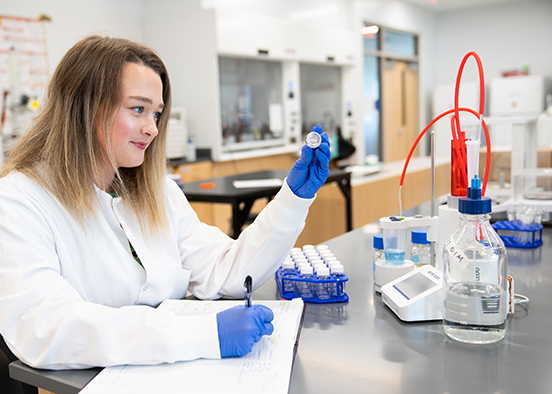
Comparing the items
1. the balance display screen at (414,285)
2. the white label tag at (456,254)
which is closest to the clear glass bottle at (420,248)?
the balance display screen at (414,285)

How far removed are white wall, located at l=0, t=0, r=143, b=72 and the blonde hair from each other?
290 centimetres

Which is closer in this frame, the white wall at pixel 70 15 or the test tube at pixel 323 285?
the test tube at pixel 323 285

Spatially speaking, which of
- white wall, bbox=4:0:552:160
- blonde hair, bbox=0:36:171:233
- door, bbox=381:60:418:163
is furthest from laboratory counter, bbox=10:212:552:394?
door, bbox=381:60:418:163

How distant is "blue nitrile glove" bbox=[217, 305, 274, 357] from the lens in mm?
782

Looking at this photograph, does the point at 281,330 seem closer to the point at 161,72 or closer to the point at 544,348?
the point at 544,348

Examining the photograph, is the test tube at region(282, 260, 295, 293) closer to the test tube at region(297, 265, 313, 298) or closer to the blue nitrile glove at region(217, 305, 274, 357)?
the test tube at region(297, 265, 313, 298)

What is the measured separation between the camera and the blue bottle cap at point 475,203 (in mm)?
784

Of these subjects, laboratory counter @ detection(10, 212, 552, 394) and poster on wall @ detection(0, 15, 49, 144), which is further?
poster on wall @ detection(0, 15, 49, 144)

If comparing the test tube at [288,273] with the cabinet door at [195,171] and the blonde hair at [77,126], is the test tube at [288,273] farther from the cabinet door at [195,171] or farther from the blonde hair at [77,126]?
the cabinet door at [195,171]

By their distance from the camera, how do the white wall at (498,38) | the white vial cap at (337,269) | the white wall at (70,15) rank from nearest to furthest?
the white vial cap at (337,269) < the white wall at (70,15) < the white wall at (498,38)

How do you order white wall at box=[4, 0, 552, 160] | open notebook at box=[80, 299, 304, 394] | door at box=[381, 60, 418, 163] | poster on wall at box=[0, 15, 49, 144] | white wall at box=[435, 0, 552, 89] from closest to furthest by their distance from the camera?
open notebook at box=[80, 299, 304, 394], poster on wall at box=[0, 15, 49, 144], white wall at box=[4, 0, 552, 160], door at box=[381, 60, 418, 163], white wall at box=[435, 0, 552, 89]

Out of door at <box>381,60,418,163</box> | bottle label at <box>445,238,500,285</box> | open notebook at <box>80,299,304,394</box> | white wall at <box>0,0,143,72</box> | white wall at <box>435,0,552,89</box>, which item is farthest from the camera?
white wall at <box>435,0,552,89</box>

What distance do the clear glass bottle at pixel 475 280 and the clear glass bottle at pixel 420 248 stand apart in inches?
9.7

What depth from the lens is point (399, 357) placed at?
2.58 feet
